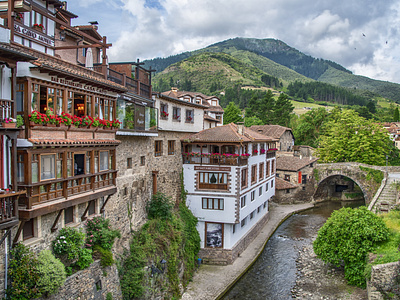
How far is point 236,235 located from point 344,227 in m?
8.50

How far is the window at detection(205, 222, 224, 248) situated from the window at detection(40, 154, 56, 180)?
17.1 m

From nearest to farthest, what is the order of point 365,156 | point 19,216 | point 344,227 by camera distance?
1. point 19,216
2. point 344,227
3. point 365,156

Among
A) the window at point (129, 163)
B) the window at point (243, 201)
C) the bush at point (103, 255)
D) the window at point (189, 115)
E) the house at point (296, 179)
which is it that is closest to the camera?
the bush at point (103, 255)

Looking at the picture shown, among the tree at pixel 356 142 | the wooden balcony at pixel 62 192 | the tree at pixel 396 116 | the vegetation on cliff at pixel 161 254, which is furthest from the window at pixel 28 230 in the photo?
the tree at pixel 396 116

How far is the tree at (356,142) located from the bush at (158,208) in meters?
38.9

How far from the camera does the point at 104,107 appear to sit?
16.6m

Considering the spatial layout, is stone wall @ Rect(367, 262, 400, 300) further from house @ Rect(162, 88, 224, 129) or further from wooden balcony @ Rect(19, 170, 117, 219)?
house @ Rect(162, 88, 224, 129)

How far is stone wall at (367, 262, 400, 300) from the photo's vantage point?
19672 mm

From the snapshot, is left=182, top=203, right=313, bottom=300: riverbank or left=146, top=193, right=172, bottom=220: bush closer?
left=182, top=203, right=313, bottom=300: riverbank

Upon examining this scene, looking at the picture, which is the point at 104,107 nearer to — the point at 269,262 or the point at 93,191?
the point at 93,191

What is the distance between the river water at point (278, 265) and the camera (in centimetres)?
2417

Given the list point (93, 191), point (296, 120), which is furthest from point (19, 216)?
point (296, 120)

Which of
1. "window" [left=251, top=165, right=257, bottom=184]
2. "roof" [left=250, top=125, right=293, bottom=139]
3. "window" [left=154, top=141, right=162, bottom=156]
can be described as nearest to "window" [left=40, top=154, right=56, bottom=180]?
"window" [left=154, top=141, right=162, bottom=156]

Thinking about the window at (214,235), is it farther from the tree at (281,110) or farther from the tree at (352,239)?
the tree at (281,110)
